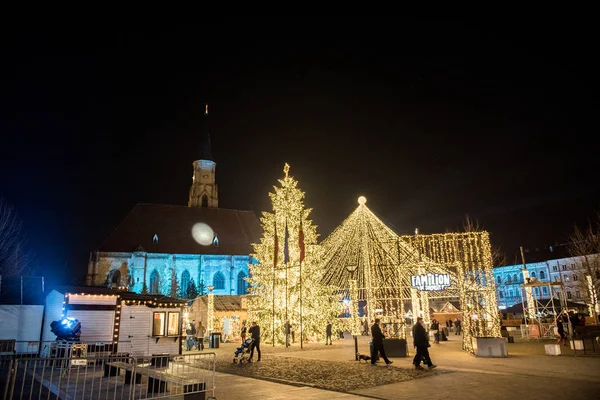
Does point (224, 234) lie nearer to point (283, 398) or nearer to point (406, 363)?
point (406, 363)

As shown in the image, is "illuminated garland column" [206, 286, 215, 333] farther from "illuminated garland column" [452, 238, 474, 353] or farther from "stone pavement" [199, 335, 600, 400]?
"illuminated garland column" [452, 238, 474, 353]

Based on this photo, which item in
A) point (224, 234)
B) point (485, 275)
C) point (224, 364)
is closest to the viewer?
point (224, 364)

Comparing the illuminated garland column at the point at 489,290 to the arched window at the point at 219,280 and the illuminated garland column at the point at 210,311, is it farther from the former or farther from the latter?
the arched window at the point at 219,280

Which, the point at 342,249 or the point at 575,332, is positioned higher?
the point at 342,249

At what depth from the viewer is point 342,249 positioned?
23812 millimetres

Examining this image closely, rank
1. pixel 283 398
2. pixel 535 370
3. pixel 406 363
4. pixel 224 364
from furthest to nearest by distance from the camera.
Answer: pixel 224 364, pixel 406 363, pixel 535 370, pixel 283 398

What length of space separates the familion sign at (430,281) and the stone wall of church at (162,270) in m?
46.3

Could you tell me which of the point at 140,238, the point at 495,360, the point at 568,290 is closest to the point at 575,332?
the point at 495,360

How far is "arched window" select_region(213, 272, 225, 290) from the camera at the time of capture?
61.3 meters

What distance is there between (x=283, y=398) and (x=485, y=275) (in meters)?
12.2

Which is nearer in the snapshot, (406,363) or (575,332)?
(406,363)

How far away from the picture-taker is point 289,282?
24.8 meters

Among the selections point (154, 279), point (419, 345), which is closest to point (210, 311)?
point (419, 345)

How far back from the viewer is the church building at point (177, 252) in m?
56.5
